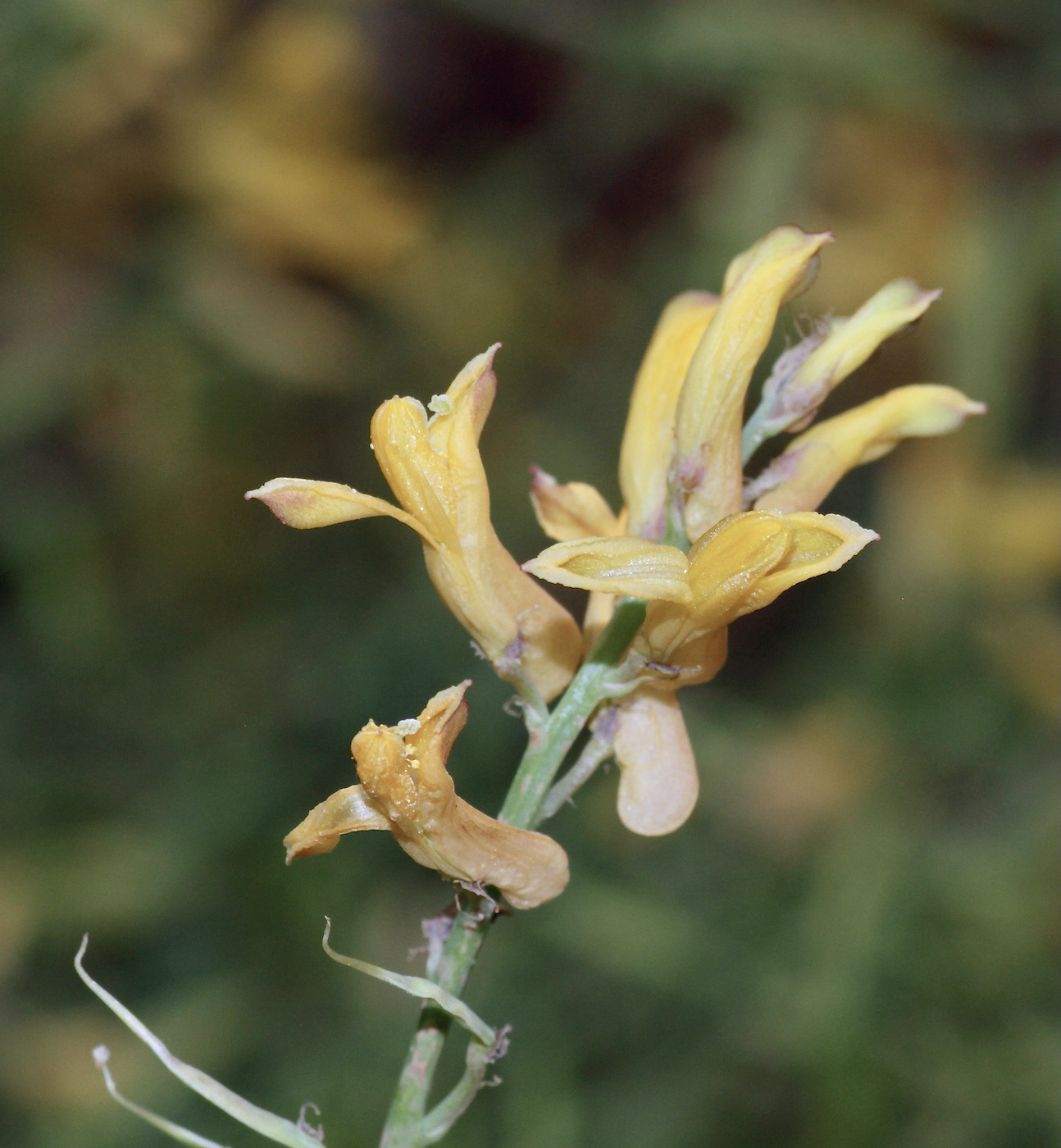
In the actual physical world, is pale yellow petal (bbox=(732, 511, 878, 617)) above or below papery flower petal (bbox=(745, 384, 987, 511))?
below

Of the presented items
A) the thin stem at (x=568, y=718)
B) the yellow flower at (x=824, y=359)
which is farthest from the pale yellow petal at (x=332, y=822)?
the yellow flower at (x=824, y=359)

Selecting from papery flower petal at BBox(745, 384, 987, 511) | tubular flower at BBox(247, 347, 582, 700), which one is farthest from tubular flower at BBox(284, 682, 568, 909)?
papery flower petal at BBox(745, 384, 987, 511)

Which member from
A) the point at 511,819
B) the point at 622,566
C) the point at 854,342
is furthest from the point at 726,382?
the point at 511,819

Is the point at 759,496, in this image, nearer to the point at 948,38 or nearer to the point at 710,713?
the point at 710,713

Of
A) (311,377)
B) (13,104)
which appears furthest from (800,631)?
(13,104)

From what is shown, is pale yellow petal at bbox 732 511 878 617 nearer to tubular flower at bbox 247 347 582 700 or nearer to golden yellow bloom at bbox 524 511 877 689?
golden yellow bloom at bbox 524 511 877 689

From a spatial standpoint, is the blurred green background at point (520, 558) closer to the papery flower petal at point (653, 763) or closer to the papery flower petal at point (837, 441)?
the papery flower petal at point (653, 763)

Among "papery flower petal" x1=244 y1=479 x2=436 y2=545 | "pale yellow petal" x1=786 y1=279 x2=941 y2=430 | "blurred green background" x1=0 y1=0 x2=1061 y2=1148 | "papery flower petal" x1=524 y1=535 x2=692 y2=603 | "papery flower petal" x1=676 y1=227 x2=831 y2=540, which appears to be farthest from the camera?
"blurred green background" x1=0 y1=0 x2=1061 y2=1148

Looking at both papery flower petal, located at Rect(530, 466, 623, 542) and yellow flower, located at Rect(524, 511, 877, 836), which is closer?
yellow flower, located at Rect(524, 511, 877, 836)
